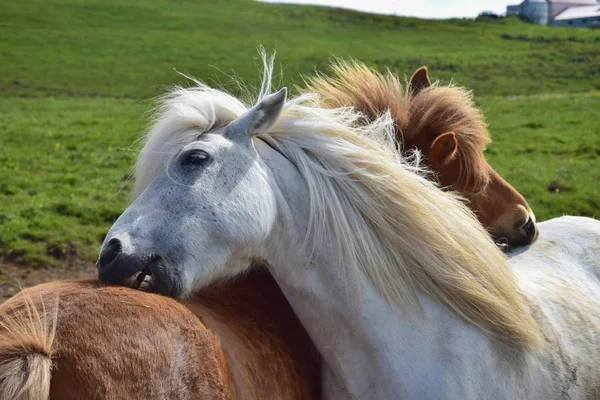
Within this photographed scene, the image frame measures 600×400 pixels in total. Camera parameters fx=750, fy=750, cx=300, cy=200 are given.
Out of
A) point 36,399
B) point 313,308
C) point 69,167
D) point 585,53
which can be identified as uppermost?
point 36,399

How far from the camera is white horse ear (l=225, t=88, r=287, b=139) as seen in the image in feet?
9.52

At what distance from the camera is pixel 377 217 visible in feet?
9.84

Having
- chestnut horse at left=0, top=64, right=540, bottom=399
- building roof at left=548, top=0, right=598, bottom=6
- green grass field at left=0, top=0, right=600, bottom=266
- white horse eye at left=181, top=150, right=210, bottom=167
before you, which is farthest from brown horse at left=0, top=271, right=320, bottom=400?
building roof at left=548, top=0, right=598, bottom=6

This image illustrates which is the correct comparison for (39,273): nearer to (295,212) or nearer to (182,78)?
(295,212)

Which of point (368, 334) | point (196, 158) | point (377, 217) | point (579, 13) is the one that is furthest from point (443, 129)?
point (579, 13)

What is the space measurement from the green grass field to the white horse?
0.77 m

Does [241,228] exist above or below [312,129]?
below

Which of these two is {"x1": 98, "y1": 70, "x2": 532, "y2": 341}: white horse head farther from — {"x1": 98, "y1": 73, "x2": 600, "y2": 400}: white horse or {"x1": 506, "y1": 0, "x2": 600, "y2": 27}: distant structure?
{"x1": 506, "y1": 0, "x2": 600, "y2": 27}: distant structure

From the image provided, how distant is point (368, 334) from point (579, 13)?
297ft

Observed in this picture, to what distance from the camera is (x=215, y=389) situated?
225 cm

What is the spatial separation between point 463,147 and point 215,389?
6.51 feet

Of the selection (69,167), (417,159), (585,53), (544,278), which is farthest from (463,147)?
(585,53)

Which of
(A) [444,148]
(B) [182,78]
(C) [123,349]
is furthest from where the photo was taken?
(B) [182,78]

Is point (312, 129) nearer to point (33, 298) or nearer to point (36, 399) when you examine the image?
point (33, 298)
